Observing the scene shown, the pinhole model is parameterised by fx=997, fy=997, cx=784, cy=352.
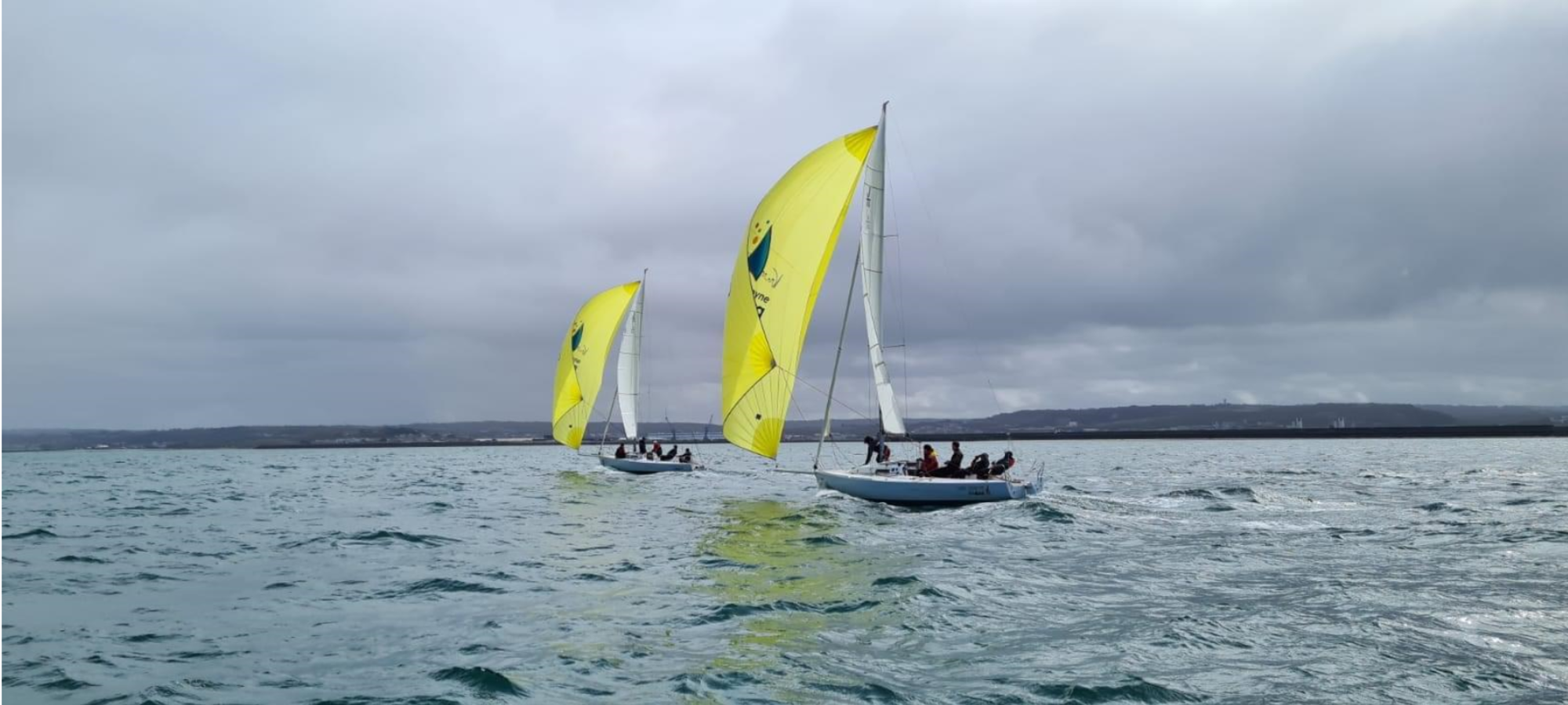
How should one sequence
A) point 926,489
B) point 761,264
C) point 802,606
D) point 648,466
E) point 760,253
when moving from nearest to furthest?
point 802,606
point 926,489
point 761,264
point 760,253
point 648,466

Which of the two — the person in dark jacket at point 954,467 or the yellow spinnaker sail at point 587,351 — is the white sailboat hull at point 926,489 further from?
the yellow spinnaker sail at point 587,351

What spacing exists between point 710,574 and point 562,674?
588cm

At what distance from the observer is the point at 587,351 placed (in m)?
54.0

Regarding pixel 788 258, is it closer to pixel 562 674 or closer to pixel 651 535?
pixel 651 535

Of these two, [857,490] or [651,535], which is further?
[857,490]

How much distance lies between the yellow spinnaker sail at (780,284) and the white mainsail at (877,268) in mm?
1172

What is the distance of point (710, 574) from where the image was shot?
1493 cm

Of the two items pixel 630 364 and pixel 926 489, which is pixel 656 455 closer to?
pixel 630 364

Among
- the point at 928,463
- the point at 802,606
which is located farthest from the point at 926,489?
the point at 802,606

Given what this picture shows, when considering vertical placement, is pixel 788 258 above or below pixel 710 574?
above

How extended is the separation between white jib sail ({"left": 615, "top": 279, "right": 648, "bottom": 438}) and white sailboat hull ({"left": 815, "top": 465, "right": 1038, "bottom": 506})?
1129 inches

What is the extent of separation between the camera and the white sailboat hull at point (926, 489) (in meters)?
24.7

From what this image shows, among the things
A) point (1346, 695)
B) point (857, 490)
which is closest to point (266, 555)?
point (857, 490)

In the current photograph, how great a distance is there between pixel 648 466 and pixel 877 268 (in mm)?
22792
